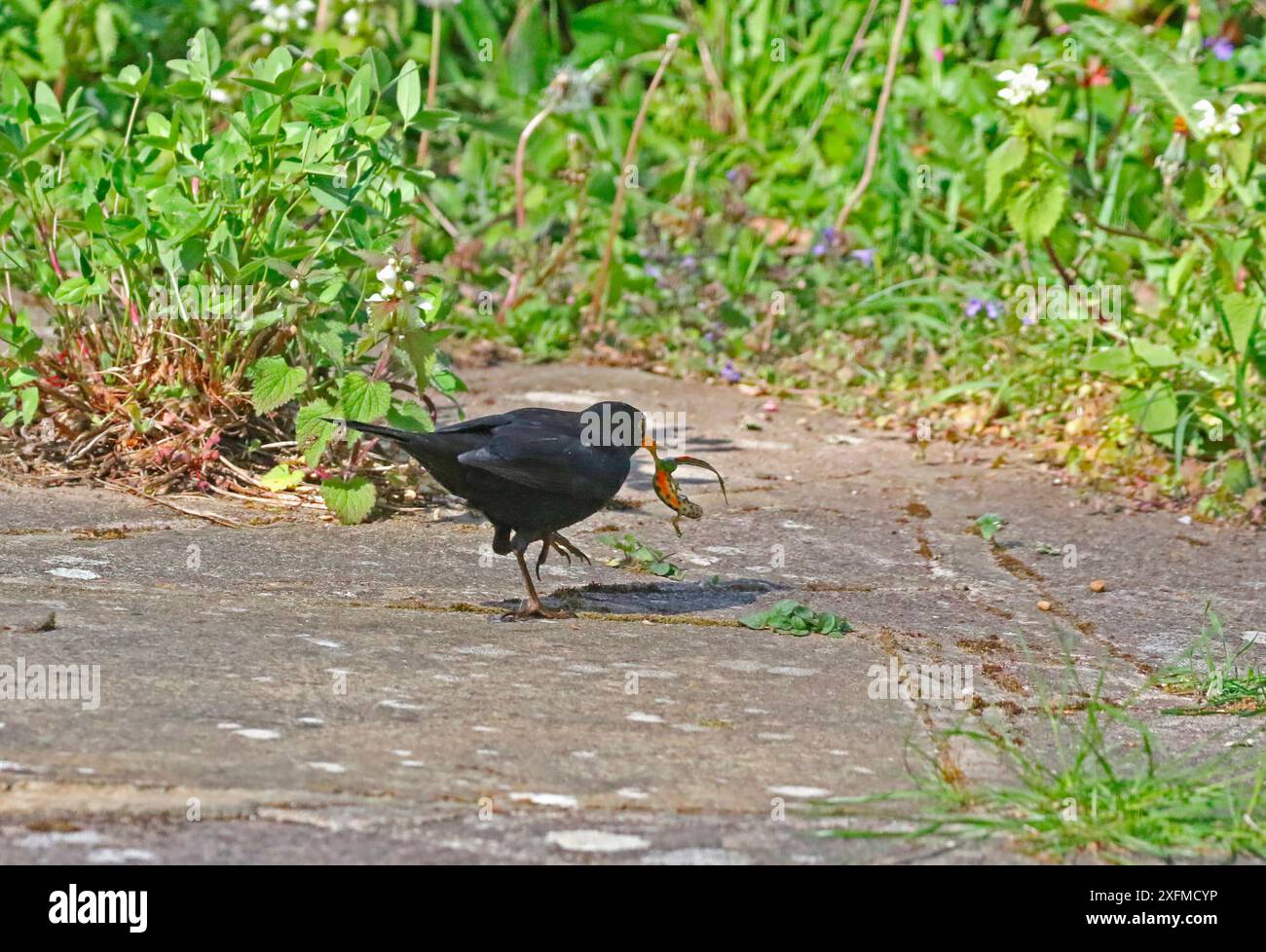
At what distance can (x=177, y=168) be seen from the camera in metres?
3.91

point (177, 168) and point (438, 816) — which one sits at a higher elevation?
point (177, 168)

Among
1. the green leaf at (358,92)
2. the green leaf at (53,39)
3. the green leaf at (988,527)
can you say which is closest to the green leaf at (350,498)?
the green leaf at (358,92)

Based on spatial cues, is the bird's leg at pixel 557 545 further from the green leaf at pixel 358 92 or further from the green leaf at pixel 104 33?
the green leaf at pixel 104 33

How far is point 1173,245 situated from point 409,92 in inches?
119

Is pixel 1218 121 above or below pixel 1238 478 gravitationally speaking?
above

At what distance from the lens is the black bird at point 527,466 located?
333cm

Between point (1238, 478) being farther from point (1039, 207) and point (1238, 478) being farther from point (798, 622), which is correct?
point (798, 622)

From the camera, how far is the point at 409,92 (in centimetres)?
391

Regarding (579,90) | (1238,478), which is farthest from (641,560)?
(579,90)

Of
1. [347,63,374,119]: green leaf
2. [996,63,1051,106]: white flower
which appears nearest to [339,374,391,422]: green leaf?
[347,63,374,119]: green leaf

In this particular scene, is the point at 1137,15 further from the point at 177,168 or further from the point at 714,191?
the point at 177,168

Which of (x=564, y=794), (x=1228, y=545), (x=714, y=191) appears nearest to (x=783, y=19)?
(x=714, y=191)

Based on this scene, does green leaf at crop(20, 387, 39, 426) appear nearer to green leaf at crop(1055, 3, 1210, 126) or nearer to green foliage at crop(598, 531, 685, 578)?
green foliage at crop(598, 531, 685, 578)
